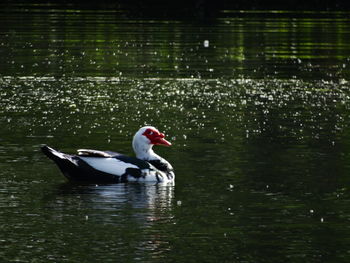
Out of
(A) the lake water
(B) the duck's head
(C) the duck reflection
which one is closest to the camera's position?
(A) the lake water

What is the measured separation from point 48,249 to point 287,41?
42.9 metres

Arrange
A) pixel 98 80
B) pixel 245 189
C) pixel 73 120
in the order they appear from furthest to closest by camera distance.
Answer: pixel 98 80
pixel 73 120
pixel 245 189

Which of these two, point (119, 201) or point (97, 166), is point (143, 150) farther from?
point (119, 201)

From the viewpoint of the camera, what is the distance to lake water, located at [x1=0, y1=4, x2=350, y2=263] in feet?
59.1

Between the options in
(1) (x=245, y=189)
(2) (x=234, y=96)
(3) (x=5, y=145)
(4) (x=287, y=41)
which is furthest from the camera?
(4) (x=287, y=41)

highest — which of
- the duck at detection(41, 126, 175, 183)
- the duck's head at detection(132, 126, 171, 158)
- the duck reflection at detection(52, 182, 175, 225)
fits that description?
the duck's head at detection(132, 126, 171, 158)

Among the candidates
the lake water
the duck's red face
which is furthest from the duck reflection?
the duck's red face

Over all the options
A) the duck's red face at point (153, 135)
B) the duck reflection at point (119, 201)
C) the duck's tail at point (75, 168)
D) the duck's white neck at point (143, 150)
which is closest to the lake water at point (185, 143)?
the duck reflection at point (119, 201)

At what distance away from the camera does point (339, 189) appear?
22.2 metres

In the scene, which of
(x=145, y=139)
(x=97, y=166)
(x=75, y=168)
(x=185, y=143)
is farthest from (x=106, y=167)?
(x=185, y=143)

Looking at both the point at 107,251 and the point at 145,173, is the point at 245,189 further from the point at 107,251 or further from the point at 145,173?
the point at 107,251

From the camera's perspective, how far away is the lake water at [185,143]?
59.1 ft

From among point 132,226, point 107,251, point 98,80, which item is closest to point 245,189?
point 132,226

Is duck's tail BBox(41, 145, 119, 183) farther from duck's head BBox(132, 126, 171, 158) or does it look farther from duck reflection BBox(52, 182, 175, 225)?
duck's head BBox(132, 126, 171, 158)
